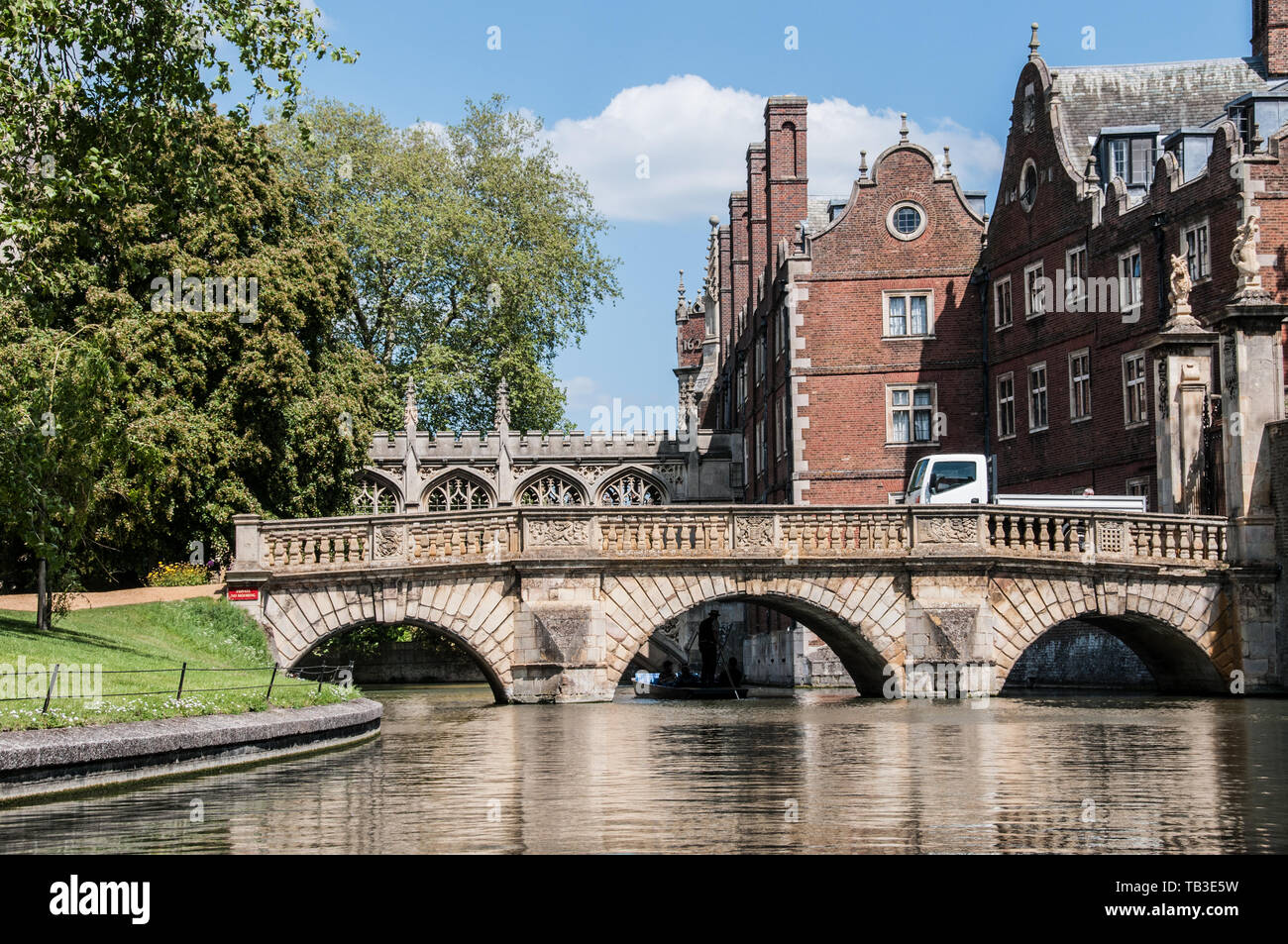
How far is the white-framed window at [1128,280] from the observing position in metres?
33.5

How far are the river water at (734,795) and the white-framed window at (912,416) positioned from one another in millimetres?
21627

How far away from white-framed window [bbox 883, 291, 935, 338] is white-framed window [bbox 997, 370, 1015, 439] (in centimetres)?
240

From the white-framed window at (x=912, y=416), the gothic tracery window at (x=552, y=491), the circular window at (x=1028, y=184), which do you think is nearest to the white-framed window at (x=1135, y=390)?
the circular window at (x=1028, y=184)

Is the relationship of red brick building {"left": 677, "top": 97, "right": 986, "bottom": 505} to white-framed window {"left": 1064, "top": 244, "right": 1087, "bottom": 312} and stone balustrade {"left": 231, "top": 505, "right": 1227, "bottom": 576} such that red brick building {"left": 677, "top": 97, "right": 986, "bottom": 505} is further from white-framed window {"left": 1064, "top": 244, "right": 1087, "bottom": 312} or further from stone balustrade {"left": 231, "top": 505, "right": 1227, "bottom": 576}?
stone balustrade {"left": 231, "top": 505, "right": 1227, "bottom": 576}

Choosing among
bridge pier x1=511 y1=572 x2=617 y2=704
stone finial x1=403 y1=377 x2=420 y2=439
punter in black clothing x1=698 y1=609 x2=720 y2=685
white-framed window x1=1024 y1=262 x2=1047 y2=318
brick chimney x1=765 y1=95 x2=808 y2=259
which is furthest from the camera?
stone finial x1=403 y1=377 x2=420 y2=439

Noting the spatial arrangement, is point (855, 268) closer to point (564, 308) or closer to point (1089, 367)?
point (1089, 367)

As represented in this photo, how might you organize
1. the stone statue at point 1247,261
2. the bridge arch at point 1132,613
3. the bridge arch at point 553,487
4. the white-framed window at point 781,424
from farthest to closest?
the bridge arch at point 553,487
the white-framed window at point 781,424
the stone statue at point 1247,261
the bridge arch at point 1132,613

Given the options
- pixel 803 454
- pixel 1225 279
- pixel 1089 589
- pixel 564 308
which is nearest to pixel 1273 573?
pixel 1089 589

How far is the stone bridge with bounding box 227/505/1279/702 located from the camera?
25391 mm

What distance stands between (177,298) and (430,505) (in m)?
17.0

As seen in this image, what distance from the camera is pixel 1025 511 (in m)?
26.4

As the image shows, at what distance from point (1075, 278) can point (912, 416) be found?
576 centimetres

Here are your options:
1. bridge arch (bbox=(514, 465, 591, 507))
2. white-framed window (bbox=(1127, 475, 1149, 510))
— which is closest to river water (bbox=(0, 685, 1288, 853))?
white-framed window (bbox=(1127, 475, 1149, 510))

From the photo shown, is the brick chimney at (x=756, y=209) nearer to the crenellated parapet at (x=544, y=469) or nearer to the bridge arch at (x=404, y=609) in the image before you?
the crenellated parapet at (x=544, y=469)
